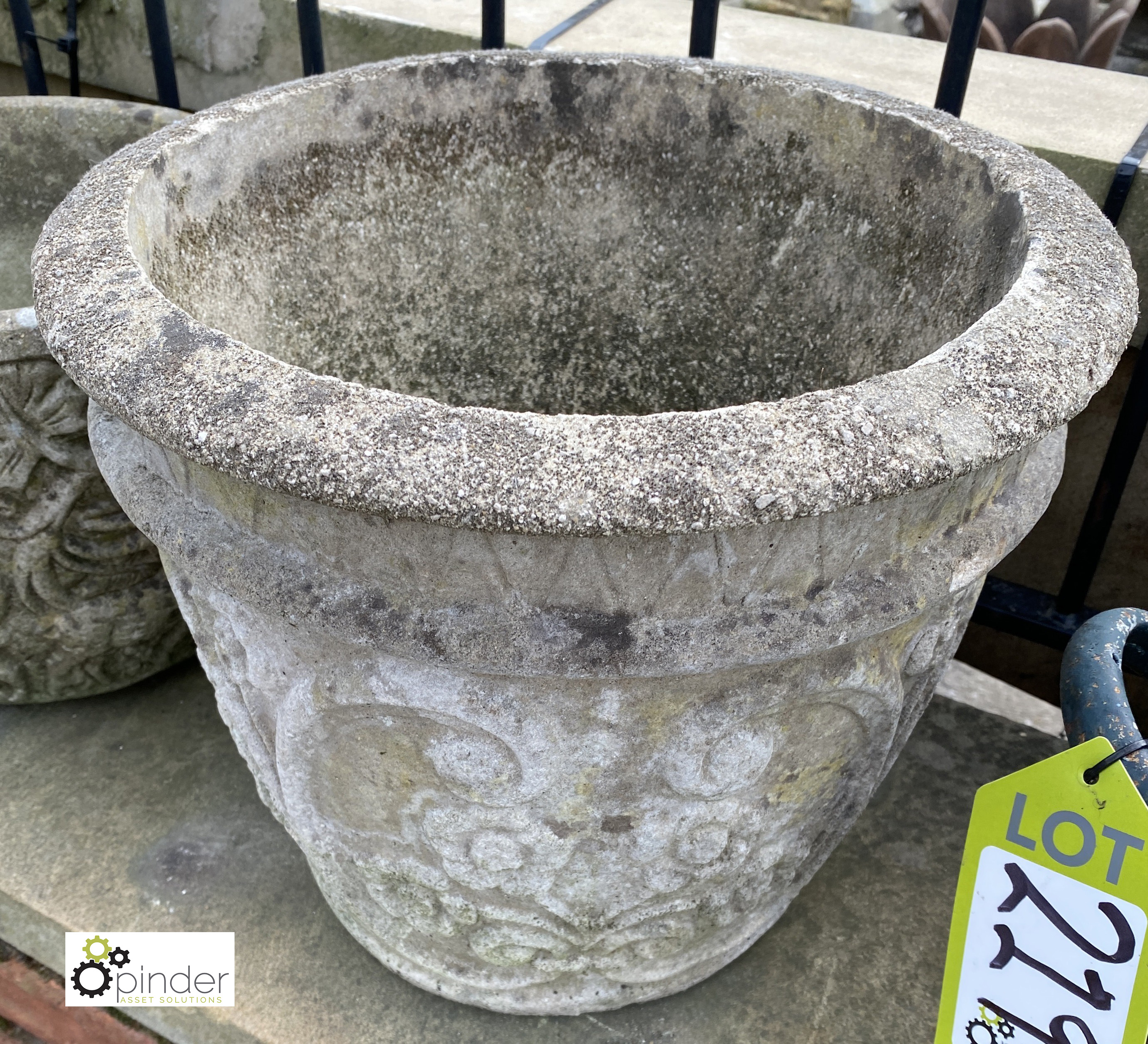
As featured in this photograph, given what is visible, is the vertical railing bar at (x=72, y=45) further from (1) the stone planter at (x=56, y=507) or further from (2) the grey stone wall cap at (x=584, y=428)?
(2) the grey stone wall cap at (x=584, y=428)

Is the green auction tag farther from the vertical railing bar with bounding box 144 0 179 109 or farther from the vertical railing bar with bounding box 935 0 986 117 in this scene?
the vertical railing bar with bounding box 144 0 179 109

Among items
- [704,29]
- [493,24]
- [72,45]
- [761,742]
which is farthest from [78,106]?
[761,742]

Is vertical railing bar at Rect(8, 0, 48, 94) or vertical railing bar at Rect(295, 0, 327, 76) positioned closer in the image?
vertical railing bar at Rect(295, 0, 327, 76)

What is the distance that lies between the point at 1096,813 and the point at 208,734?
3.99 feet

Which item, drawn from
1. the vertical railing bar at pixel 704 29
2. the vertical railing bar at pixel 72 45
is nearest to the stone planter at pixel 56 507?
the vertical railing bar at pixel 72 45

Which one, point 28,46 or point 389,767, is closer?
point 389,767

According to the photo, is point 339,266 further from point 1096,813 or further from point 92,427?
point 1096,813

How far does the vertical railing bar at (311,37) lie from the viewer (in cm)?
156

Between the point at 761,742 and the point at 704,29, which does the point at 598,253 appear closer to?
the point at 704,29

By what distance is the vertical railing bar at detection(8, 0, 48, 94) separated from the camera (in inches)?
69.1

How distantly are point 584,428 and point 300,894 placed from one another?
0.91 metres

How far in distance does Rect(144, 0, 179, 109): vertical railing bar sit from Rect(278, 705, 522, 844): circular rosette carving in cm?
124

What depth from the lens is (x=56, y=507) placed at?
4.23 ft

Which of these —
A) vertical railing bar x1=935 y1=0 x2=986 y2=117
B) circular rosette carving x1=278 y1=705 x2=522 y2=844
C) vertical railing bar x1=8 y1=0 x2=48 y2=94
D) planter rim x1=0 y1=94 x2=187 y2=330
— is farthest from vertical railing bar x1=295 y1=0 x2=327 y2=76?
circular rosette carving x1=278 y1=705 x2=522 y2=844
